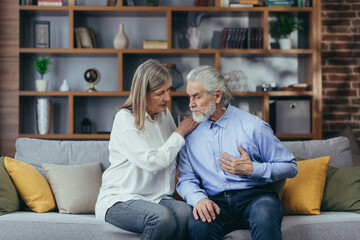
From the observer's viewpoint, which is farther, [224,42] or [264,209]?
[224,42]

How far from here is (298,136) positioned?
4.36 meters

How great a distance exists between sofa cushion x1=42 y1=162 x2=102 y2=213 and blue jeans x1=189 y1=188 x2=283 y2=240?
760 mm

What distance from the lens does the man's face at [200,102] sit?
240 centimetres

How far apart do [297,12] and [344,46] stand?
0.62 meters

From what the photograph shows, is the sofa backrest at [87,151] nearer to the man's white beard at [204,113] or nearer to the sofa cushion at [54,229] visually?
the sofa cushion at [54,229]

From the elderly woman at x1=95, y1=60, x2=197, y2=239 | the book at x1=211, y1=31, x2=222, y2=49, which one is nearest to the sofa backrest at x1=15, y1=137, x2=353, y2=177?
the elderly woman at x1=95, y1=60, x2=197, y2=239

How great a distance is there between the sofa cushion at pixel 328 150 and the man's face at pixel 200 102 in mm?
791

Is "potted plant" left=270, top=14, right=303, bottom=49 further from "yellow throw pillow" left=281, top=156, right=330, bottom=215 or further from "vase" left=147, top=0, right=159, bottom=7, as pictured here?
"yellow throw pillow" left=281, top=156, right=330, bottom=215

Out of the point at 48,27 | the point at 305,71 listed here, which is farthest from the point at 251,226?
the point at 48,27

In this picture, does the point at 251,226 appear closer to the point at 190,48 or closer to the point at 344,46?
the point at 190,48

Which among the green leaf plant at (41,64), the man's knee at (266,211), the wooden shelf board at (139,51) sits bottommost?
the man's knee at (266,211)

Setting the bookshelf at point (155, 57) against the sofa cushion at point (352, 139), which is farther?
the bookshelf at point (155, 57)

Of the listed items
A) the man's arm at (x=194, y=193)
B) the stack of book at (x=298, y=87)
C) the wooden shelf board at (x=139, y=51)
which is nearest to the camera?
the man's arm at (x=194, y=193)

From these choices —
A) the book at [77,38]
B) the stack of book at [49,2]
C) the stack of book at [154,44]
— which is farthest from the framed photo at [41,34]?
the stack of book at [154,44]
